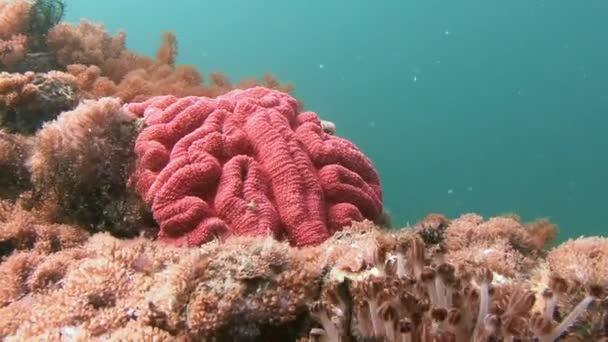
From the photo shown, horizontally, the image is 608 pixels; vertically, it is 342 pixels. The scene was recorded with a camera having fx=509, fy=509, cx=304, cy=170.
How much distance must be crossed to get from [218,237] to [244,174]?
110cm

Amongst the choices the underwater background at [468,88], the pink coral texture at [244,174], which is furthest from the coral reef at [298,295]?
the underwater background at [468,88]

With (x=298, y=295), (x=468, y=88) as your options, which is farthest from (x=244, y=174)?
(x=468, y=88)

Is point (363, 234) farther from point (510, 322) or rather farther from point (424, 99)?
point (424, 99)

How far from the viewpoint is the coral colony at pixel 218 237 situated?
2334 millimetres

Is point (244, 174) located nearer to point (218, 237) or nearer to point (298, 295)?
point (218, 237)

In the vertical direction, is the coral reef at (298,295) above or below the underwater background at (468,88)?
below

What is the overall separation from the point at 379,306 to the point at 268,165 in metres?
2.63

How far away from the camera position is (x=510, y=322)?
2080 mm

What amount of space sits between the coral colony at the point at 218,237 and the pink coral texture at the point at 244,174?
2 cm

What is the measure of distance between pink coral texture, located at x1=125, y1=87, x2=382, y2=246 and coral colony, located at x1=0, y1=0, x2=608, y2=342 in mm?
16

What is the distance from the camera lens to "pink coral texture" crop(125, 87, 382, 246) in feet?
13.9

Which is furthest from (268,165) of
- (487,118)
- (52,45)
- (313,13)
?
(313,13)

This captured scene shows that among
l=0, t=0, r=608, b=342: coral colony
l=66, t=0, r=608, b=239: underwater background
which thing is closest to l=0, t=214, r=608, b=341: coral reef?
l=0, t=0, r=608, b=342: coral colony

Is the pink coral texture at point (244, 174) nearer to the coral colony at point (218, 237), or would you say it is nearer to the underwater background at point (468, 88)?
the coral colony at point (218, 237)
